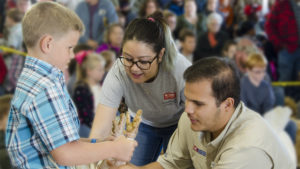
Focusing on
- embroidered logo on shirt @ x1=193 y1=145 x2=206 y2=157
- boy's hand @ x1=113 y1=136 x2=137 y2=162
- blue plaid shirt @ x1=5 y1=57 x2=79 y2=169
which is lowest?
embroidered logo on shirt @ x1=193 y1=145 x2=206 y2=157

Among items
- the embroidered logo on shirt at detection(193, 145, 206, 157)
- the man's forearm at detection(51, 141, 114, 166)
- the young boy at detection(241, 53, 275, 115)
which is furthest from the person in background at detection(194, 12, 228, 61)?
the man's forearm at detection(51, 141, 114, 166)

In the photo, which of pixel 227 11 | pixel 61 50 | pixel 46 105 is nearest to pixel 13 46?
pixel 227 11

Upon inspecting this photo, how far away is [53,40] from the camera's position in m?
1.68

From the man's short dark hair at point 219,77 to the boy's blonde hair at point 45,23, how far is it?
58cm

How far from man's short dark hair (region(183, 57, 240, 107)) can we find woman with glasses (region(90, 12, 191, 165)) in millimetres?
407

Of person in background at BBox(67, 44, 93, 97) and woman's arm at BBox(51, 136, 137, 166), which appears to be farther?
person in background at BBox(67, 44, 93, 97)

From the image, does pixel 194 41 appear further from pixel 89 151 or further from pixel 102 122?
pixel 89 151

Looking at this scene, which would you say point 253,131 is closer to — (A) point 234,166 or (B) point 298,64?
(A) point 234,166

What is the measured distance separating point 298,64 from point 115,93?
4.33 meters

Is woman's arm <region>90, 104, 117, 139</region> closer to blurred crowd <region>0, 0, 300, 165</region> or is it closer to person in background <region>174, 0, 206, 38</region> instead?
blurred crowd <region>0, 0, 300, 165</region>

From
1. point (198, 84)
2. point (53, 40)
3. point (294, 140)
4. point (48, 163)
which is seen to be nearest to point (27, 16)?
point (53, 40)

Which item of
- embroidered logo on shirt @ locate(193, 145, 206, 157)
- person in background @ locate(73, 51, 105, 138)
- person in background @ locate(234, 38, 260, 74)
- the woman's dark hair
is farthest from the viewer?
person in background @ locate(234, 38, 260, 74)

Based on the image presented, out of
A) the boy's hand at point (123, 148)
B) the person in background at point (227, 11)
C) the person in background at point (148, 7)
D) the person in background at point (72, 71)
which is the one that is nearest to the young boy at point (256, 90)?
the person in background at point (72, 71)

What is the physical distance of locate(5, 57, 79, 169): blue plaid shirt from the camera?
1.60m
